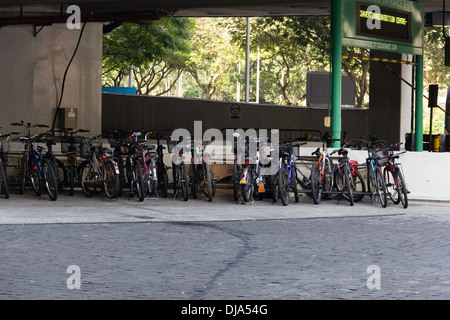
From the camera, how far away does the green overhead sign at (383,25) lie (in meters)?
18.0

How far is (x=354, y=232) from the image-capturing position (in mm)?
11938

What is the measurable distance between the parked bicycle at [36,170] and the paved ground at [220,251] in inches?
14.7

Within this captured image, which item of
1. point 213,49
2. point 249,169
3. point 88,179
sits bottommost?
point 88,179

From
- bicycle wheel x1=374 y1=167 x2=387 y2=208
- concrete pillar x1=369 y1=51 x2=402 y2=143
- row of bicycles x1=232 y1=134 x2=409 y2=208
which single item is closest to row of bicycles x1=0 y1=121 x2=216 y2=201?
row of bicycles x1=232 y1=134 x2=409 y2=208

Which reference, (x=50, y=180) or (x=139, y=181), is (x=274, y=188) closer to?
(x=139, y=181)

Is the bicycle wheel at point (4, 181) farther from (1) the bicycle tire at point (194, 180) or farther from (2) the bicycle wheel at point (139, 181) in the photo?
(1) the bicycle tire at point (194, 180)

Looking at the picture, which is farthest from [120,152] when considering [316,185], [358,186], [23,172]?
[358,186]

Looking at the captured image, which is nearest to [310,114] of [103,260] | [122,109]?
[122,109]

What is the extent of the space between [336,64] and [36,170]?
21.3ft

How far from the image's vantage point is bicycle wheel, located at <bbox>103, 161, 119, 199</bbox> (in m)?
15.6

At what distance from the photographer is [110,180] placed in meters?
15.9

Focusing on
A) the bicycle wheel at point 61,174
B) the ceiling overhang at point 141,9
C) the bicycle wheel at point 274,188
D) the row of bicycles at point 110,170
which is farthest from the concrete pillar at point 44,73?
the bicycle wheel at point 274,188

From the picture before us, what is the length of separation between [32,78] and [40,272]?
44.6ft
